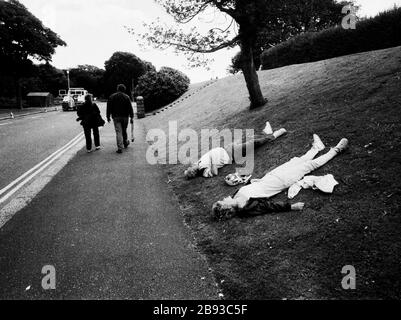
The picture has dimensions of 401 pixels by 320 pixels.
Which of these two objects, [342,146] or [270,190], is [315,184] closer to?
[270,190]

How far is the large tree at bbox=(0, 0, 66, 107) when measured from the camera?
3475cm

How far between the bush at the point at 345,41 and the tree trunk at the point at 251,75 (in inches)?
289

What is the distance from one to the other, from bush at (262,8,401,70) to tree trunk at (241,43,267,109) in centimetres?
734

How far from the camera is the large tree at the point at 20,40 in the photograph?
34750 mm

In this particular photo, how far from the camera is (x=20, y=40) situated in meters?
36.8

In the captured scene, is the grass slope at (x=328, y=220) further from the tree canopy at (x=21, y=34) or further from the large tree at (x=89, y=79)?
the large tree at (x=89, y=79)

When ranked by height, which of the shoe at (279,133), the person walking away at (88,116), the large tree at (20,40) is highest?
the large tree at (20,40)

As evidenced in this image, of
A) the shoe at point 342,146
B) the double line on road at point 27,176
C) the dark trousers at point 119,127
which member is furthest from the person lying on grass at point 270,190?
the dark trousers at point 119,127

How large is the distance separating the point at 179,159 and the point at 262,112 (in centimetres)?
376

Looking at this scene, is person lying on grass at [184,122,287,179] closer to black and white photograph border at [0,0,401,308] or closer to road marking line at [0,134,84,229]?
black and white photograph border at [0,0,401,308]

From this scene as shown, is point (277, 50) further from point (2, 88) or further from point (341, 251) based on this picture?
point (2, 88)

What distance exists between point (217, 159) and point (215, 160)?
67mm

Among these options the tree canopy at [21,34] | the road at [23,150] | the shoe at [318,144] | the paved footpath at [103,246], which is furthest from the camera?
the tree canopy at [21,34]
